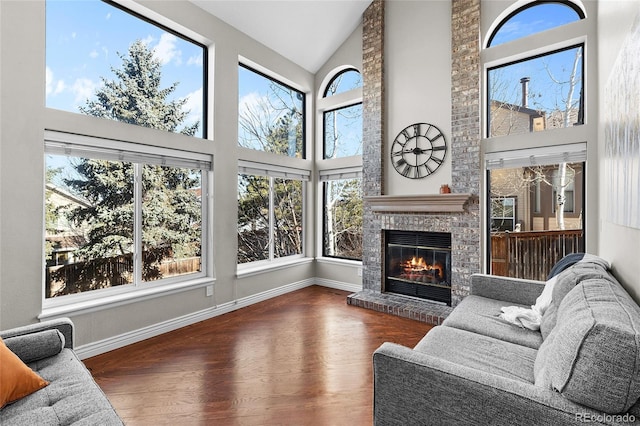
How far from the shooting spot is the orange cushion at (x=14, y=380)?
1390mm

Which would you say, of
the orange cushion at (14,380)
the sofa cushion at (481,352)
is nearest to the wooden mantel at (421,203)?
the sofa cushion at (481,352)

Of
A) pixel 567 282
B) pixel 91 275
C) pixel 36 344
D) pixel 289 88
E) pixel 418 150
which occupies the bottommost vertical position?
pixel 36 344

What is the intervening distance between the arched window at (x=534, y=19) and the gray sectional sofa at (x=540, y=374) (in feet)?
9.73

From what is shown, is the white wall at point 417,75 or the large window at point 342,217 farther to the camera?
the large window at point 342,217

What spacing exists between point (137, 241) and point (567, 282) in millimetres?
3632

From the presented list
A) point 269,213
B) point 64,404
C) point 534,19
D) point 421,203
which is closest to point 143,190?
point 269,213

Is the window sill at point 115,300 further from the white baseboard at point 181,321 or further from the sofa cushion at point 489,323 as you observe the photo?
the sofa cushion at point 489,323

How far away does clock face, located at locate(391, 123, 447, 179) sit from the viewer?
4082mm

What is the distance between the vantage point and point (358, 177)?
4.94m

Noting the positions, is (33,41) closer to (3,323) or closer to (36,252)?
(36,252)

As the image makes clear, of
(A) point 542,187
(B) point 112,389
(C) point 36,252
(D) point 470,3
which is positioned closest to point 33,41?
(C) point 36,252

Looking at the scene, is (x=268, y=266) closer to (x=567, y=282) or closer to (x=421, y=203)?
(x=421, y=203)

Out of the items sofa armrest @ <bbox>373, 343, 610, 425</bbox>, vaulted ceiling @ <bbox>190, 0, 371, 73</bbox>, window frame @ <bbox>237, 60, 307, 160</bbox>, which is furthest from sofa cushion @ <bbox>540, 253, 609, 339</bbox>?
vaulted ceiling @ <bbox>190, 0, 371, 73</bbox>

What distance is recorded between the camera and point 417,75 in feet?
13.9
